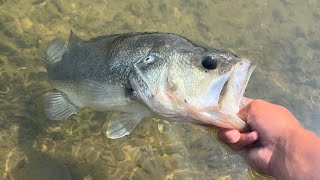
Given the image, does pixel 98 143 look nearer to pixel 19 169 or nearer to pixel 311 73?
pixel 19 169

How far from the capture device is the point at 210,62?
2357 mm

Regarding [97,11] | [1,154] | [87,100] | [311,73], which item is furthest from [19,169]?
[311,73]

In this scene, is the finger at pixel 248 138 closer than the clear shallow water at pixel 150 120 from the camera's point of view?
Yes

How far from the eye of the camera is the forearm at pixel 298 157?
2.21 meters

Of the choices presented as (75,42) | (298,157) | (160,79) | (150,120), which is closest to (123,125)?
(160,79)

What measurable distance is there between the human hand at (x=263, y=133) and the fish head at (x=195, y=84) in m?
0.08

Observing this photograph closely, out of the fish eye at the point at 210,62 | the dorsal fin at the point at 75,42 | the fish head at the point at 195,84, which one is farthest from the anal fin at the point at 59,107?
the fish eye at the point at 210,62

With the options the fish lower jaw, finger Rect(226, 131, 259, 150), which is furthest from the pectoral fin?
finger Rect(226, 131, 259, 150)

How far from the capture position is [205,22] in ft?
18.1

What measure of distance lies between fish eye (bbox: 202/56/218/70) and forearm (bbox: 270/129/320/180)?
56 cm

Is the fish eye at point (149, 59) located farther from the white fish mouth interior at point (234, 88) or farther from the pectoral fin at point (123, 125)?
the white fish mouth interior at point (234, 88)

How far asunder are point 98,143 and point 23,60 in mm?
1237

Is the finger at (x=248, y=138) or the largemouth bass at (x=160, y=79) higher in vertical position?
the largemouth bass at (x=160, y=79)

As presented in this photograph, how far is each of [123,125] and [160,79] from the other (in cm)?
44
